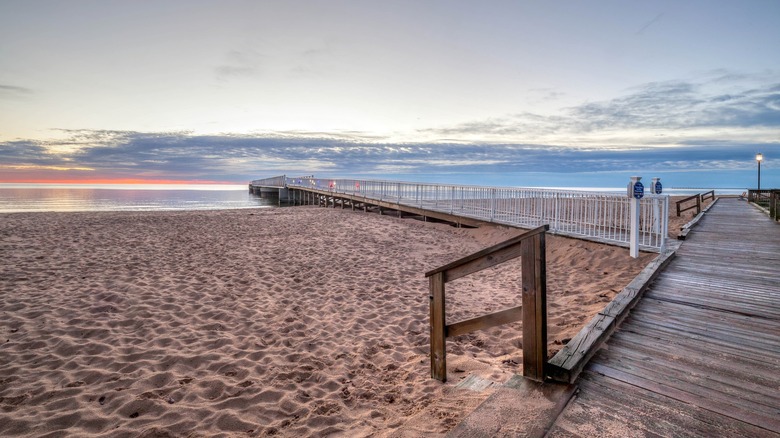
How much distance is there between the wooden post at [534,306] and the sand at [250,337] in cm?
71

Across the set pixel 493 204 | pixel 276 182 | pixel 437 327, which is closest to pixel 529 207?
pixel 493 204

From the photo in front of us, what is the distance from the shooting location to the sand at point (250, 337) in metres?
3.42

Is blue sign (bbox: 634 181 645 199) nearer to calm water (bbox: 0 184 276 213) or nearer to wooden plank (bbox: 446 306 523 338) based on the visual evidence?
wooden plank (bbox: 446 306 523 338)

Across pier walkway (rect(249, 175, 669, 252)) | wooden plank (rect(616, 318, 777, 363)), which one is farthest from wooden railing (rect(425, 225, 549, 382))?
pier walkway (rect(249, 175, 669, 252))

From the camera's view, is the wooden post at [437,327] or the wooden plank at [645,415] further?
the wooden post at [437,327]

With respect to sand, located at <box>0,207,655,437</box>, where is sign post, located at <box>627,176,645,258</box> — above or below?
above

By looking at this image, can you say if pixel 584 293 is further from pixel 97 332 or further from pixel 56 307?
pixel 56 307

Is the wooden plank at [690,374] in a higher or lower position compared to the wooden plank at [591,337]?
lower

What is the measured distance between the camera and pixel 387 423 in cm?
326

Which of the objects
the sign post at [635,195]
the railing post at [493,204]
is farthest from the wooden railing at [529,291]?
the railing post at [493,204]

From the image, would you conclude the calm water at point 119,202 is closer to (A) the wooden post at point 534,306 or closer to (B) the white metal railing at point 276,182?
(B) the white metal railing at point 276,182

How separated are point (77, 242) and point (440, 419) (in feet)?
45.7

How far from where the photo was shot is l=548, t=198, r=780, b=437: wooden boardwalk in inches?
89.0

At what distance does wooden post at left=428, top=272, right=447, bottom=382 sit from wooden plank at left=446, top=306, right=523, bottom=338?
0.12m
